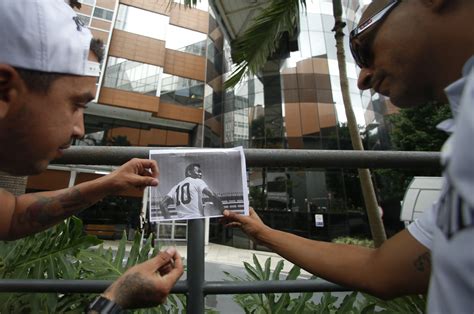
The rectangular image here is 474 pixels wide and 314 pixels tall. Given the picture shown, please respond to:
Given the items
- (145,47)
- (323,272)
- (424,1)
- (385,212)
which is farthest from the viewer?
(145,47)

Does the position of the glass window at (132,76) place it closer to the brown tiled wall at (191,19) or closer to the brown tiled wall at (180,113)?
the brown tiled wall at (180,113)

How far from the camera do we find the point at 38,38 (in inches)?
30.2

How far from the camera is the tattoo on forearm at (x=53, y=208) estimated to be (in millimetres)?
1225

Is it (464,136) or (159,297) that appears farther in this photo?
(159,297)

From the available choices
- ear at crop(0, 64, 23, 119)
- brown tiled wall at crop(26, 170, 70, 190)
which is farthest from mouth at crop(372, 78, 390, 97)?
brown tiled wall at crop(26, 170, 70, 190)

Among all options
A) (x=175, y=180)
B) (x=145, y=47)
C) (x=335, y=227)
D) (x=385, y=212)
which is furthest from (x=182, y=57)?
(x=175, y=180)

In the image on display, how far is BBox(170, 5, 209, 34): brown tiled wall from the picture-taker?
21106mm

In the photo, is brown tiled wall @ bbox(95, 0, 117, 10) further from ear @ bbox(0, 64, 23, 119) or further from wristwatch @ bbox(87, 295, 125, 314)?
wristwatch @ bbox(87, 295, 125, 314)

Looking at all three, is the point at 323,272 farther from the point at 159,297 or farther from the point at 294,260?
the point at 159,297

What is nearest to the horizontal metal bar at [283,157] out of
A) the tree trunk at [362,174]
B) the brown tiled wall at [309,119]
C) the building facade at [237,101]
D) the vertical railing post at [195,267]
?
the vertical railing post at [195,267]

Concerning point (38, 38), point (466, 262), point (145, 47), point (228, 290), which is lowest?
point (228, 290)

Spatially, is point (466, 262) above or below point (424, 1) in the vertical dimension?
below

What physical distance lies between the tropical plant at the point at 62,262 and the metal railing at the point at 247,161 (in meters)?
0.49

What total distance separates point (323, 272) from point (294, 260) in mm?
106
